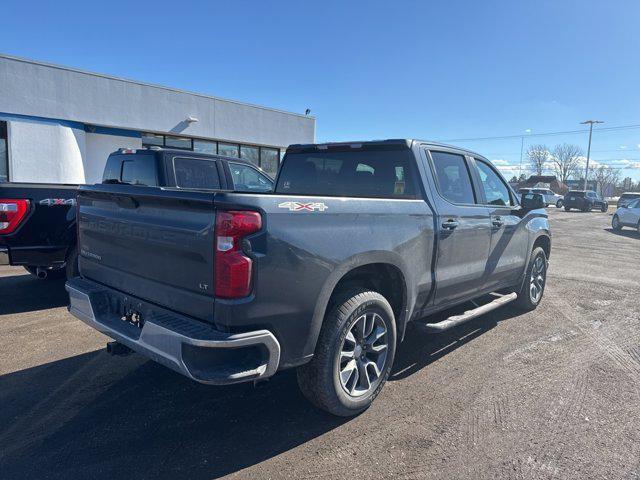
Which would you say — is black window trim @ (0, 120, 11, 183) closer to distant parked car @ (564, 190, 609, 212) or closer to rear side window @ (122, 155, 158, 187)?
rear side window @ (122, 155, 158, 187)

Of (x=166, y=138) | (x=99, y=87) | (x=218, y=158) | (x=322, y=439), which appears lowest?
(x=322, y=439)

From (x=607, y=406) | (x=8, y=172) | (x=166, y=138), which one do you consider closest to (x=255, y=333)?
(x=607, y=406)

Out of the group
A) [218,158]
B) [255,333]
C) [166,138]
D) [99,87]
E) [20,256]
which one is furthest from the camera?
[166,138]

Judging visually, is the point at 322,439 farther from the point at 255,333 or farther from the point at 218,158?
the point at 218,158

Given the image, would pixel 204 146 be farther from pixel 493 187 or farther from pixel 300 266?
pixel 300 266

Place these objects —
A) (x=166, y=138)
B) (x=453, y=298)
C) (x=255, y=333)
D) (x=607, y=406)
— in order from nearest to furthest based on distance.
Answer: (x=255, y=333) → (x=607, y=406) → (x=453, y=298) → (x=166, y=138)

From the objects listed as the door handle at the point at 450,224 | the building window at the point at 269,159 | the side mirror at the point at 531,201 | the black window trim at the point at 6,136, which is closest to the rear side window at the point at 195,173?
the door handle at the point at 450,224

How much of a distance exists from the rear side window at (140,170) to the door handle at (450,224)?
435 cm

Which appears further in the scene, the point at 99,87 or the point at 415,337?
the point at 99,87

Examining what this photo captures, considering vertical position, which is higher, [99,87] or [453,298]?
[99,87]

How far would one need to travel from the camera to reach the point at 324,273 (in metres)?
2.81

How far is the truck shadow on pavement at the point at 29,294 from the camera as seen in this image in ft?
18.8

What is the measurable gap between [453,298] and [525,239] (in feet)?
5.94

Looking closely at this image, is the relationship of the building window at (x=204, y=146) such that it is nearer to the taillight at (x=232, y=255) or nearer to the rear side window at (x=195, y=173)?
the rear side window at (x=195, y=173)
